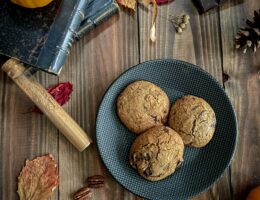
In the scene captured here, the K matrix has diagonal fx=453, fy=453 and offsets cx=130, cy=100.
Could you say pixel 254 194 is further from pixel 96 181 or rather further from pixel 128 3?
pixel 128 3

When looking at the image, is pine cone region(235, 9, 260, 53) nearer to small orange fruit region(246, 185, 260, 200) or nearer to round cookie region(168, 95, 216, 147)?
round cookie region(168, 95, 216, 147)

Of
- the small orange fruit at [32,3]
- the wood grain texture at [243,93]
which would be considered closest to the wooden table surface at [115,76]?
the wood grain texture at [243,93]

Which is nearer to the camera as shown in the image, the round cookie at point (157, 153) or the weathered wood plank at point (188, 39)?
the round cookie at point (157, 153)

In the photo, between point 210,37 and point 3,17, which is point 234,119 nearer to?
point 210,37

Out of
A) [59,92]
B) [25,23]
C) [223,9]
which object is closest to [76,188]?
[59,92]

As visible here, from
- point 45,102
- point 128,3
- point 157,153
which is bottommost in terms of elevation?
point 157,153

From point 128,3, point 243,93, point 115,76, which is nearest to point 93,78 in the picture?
point 115,76

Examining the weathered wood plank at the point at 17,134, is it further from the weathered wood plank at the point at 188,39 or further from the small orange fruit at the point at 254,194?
the small orange fruit at the point at 254,194
